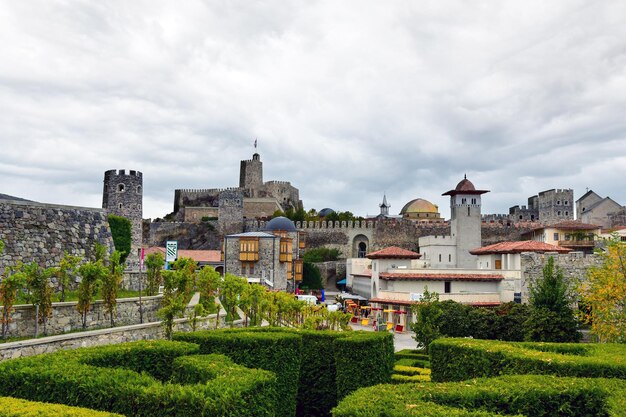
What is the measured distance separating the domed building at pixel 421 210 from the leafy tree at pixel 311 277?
28.8m

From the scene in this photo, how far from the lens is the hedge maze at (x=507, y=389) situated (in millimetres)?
7469

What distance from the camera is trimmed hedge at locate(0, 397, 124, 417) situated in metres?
7.05

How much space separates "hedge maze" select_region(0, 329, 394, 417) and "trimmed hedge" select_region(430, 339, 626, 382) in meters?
1.67

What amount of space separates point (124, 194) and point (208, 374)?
3800 cm

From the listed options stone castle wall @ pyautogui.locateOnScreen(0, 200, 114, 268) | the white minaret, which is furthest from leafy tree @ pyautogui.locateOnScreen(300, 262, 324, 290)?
stone castle wall @ pyautogui.locateOnScreen(0, 200, 114, 268)

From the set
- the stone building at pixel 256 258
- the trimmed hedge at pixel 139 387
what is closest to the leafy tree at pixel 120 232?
the trimmed hedge at pixel 139 387

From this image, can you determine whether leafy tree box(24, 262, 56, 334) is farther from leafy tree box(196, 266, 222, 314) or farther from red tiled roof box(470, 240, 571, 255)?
red tiled roof box(470, 240, 571, 255)

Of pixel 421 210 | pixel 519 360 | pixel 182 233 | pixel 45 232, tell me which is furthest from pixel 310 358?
pixel 421 210

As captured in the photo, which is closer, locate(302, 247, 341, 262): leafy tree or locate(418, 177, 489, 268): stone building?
locate(418, 177, 489, 268): stone building

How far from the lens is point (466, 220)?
59219mm

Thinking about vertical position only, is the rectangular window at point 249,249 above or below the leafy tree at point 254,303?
above

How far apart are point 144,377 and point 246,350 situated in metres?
3.76

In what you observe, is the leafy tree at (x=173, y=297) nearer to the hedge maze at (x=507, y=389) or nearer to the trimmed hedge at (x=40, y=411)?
the hedge maze at (x=507, y=389)

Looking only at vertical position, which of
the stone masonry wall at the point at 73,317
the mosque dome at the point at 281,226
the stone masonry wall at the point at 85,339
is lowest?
the stone masonry wall at the point at 85,339
